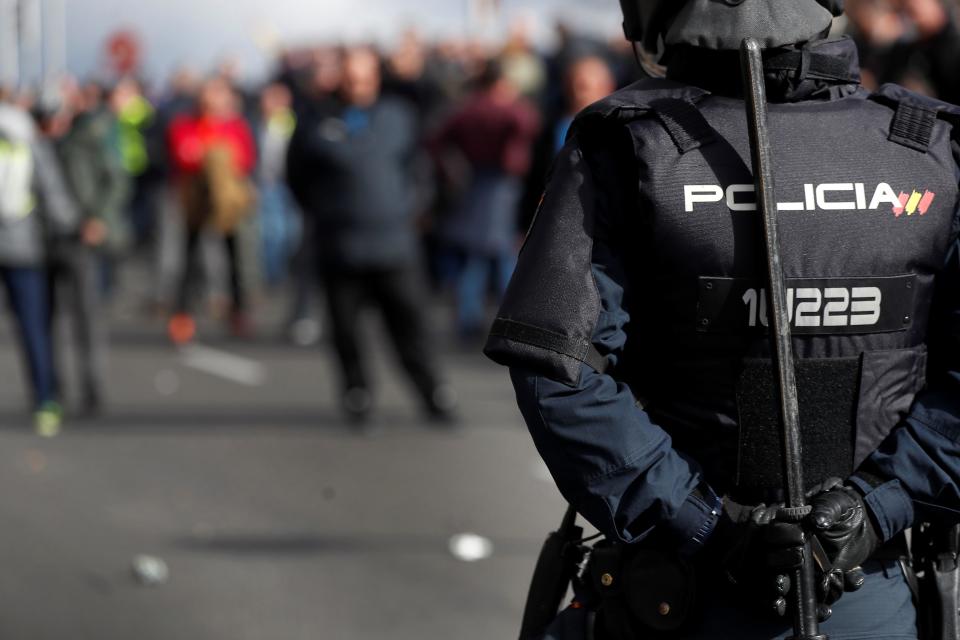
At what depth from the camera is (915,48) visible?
9805 mm

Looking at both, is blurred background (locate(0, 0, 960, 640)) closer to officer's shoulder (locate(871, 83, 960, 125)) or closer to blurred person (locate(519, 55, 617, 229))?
blurred person (locate(519, 55, 617, 229))

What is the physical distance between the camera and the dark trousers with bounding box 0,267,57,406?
978 cm

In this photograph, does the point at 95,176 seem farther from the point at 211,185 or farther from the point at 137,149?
the point at 137,149

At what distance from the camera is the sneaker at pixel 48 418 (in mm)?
9727

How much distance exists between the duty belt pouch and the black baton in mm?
181

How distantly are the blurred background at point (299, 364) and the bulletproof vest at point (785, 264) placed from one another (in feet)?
10.1

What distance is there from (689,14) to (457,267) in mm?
10774

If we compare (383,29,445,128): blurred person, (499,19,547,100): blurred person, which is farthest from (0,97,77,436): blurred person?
(383,29,445,128): blurred person

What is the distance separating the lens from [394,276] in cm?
934

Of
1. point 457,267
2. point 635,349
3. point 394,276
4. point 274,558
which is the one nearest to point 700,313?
point 635,349

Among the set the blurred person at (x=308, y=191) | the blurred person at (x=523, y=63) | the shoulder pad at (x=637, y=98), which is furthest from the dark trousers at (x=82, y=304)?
the shoulder pad at (x=637, y=98)

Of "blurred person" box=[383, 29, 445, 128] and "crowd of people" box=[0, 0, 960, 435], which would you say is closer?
"crowd of people" box=[0, 0, 960, 435]

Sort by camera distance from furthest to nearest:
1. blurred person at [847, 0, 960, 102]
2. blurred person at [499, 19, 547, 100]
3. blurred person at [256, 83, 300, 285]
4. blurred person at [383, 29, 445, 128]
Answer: blurred person at [256, 83, 300, 285] → blurred person at [383, 29, 445, 128] → blurred person at [499, 19, 547, 100] → blurred person at [847, 0, 960, 102]

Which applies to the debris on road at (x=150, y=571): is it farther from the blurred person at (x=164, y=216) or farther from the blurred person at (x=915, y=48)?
the blurred person at (x=164, y=216)
